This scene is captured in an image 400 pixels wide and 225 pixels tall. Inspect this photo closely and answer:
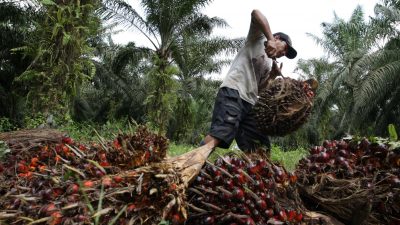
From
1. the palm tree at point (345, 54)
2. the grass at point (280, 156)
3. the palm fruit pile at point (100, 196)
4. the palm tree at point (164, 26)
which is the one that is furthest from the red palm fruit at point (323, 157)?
the palm tree at point (345, 54)

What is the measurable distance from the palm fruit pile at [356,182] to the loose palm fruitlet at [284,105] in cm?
53

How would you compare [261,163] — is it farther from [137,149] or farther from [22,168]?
[22,168]

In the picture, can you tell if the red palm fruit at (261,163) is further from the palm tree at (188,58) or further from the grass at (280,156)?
the palm tree at (188,58)

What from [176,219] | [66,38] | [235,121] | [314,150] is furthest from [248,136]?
[66,38]

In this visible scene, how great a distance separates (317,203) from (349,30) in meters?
19.2

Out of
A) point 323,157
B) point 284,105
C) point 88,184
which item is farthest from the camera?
point 284,105

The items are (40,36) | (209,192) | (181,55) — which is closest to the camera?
(209,192)

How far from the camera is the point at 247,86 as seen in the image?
308 centimetres

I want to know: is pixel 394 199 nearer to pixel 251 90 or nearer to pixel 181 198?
pixel 181 198

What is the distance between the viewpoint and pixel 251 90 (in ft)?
10.1

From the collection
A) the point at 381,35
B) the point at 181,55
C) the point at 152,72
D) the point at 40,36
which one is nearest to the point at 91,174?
the point at 40,36

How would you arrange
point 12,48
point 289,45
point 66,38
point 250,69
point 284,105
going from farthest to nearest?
point 12,48, point 66,38, point 250,69, point 289,45, point 284,105

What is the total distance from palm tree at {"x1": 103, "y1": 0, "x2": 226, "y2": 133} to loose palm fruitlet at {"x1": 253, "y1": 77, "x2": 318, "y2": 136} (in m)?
10.2

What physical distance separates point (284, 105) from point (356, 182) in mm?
757
